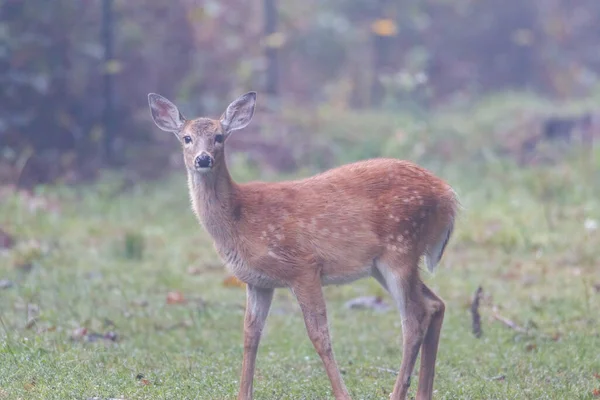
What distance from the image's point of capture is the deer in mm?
5711

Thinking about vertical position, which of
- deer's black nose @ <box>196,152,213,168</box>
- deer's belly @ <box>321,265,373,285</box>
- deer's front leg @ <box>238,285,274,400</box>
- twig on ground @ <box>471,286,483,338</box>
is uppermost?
deer's black nose @ <box>196,152,213,168</box>

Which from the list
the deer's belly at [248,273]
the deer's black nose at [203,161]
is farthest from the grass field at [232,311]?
the deer's black nose at [203,161]

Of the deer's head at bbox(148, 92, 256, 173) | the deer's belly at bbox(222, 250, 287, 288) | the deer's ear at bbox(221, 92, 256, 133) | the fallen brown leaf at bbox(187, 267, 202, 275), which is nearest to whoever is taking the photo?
the deer's belly at bbox(222, 250, 287, 288)

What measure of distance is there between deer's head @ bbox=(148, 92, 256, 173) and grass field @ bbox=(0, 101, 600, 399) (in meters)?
1.30

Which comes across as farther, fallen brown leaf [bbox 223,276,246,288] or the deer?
fallen brown leaf [bbox 223,276,246,288]

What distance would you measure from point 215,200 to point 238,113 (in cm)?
69

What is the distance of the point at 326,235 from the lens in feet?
19.2

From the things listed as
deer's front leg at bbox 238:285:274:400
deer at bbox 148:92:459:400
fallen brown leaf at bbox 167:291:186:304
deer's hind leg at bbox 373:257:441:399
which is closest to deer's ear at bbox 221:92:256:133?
deer at bbox 148:92:459:400

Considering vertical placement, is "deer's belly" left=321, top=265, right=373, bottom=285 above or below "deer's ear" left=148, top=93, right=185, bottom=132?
below

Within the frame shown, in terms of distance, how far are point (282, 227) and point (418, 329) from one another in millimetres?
958

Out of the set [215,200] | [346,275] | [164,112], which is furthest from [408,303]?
[164,112]

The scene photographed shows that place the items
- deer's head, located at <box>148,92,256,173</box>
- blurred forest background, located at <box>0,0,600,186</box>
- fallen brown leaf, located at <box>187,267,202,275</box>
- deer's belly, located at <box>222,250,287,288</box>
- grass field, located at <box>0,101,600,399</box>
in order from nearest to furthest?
deer's belly, located at <box>222,250,287,288</box> → deer's head, located at <box>148,92,256,173</box> → grass field, located at <box>0,101,600,399</box> → fallen brown leaf, located at <box>187,267,202,275</box> → blurred forest background, located at <box>0,0,600,186</box>

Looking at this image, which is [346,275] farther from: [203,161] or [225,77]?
[225,77]

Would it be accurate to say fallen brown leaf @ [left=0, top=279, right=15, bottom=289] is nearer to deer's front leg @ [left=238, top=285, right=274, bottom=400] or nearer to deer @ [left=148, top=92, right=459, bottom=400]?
deer @ [left=148, top=92, right=459, bottom=400]
